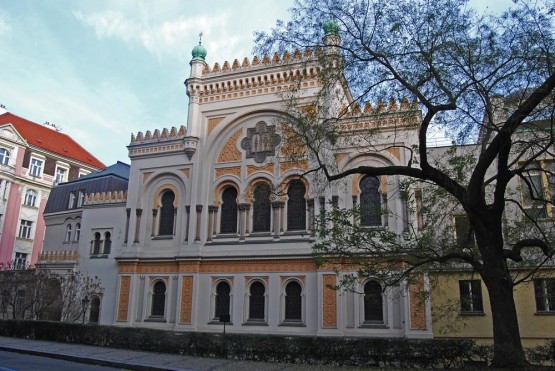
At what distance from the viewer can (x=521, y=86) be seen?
36.7ft

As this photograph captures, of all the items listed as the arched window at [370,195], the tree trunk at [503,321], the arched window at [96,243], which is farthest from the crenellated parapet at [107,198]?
the tree trunk at [503,321]

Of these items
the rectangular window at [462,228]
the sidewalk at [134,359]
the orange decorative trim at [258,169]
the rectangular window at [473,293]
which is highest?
the orange decorative trim at [258,169]

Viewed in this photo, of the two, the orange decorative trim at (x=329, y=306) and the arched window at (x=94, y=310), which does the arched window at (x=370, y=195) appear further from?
the arched window at (x=94, y=310)

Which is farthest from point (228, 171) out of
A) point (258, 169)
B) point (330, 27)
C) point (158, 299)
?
point (330, 27)

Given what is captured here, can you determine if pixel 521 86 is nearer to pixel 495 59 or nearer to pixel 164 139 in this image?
pixel 495 59

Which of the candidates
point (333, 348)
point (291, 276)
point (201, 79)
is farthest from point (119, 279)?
point (333, 348)

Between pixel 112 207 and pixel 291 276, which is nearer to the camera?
pixel 291 276

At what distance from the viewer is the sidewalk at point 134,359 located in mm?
13250

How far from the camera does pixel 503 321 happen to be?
10.7m

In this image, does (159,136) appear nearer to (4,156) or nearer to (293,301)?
(293,301)

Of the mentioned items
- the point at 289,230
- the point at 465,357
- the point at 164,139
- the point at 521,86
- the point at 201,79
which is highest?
the point at 201,79

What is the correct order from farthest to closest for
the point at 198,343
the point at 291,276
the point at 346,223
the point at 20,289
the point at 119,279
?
the point at 20,289 < the point at 119,279 < the point at 291,276 < the point at 198,343 < the point at 346,223

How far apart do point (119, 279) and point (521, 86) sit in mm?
20255

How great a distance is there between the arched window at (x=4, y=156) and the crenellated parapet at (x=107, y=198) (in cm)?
1597
